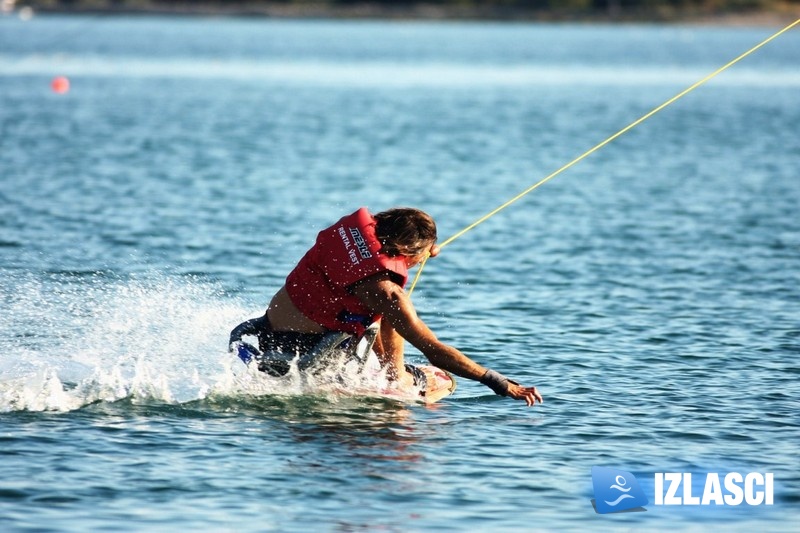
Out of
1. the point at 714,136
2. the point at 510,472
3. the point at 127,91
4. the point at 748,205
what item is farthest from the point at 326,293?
the point at 127,91

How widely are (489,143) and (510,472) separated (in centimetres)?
2679

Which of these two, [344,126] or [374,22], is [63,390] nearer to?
[344,126]

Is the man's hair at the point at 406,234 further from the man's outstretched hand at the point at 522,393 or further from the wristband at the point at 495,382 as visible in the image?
the man's outstretched hand at the point at 522,393

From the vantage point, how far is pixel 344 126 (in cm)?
3894

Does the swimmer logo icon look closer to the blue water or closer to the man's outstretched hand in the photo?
the blue water

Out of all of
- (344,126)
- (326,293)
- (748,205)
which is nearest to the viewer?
(326,293)

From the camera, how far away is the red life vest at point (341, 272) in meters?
9.31

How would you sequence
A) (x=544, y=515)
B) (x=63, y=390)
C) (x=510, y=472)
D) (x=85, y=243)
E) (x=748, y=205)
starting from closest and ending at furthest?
1. (x=544, y=515)
2. (x=510, y=472)
3. (x=63, y=390)
4. (x=85, y=243)
5. (x=748, y=205)

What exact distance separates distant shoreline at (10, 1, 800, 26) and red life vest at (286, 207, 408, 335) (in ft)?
399

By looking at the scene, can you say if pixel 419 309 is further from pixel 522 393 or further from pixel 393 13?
pixel 393 13

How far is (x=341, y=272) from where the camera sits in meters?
9.37

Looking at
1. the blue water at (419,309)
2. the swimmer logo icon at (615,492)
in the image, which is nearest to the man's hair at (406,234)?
the blue water at (419,309)

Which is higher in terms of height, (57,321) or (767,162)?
(767,162)

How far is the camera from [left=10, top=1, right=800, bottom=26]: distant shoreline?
130m
